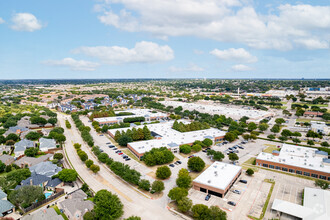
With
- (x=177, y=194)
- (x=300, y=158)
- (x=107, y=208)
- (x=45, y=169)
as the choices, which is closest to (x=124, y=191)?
(x=107, y=208)

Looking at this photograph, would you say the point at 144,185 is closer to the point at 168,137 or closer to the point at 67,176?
the point at 67,176

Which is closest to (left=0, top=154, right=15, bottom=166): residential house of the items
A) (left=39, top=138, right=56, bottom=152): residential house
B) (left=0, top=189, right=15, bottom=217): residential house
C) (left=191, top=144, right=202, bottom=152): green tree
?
(left=39, top=138, right=56, bottom=152): residential house

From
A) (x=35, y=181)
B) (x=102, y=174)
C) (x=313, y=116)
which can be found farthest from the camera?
(x=313, y=116)

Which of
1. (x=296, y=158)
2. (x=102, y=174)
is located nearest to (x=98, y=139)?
(x=102, y=174)

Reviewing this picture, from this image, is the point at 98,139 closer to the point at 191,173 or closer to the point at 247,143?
the point at 191,173

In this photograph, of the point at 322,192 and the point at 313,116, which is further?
the point at 313,116

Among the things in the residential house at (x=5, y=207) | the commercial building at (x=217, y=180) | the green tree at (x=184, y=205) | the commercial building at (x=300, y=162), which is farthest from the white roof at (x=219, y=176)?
the residential house at (x=5, y=207)
